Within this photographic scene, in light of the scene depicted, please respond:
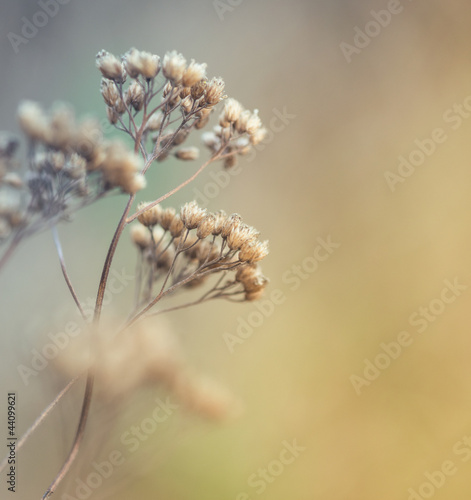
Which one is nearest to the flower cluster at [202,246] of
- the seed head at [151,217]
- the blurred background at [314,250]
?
the seed head at [151,217]

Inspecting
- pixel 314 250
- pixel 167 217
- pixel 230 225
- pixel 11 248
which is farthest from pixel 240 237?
pixel 314 250

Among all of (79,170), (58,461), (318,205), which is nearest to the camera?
(79,170)

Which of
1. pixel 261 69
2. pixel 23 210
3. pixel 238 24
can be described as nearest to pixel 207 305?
pixel 261 69

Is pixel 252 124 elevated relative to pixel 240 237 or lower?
elevated

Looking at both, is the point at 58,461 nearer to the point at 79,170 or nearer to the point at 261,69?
the point at 79,170

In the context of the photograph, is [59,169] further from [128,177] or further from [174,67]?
[174,67]

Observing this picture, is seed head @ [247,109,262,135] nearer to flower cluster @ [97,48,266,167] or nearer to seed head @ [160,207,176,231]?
flower cluster @ [97,48,266,167]

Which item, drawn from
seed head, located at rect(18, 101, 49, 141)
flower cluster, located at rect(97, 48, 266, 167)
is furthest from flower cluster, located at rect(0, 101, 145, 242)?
flower cluster, located at rect(97, 48, 266, 167)
